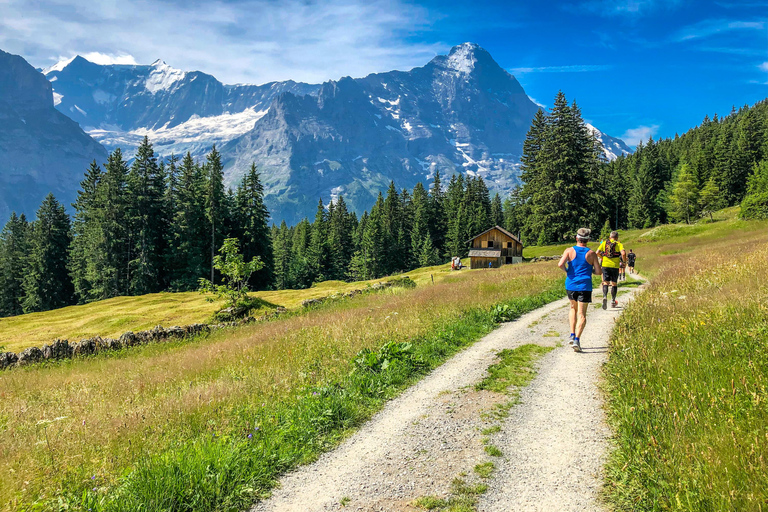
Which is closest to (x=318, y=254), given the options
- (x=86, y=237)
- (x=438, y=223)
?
(x=438, y=223)

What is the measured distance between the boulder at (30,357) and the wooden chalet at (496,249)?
192 feet

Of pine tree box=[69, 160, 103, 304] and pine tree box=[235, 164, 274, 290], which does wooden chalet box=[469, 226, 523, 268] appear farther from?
pine tree box=[69, 160, 103, 304]

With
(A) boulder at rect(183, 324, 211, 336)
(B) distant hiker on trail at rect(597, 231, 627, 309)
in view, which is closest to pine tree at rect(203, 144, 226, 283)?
(A) boulder at rect(183, 324, 211, 336)

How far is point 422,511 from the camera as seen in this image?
4133 mm

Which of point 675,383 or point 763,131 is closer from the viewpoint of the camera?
point 675,383

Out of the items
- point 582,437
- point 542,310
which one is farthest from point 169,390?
point 542,310

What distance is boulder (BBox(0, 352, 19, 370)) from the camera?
1773cm

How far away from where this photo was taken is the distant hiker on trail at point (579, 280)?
9461mm

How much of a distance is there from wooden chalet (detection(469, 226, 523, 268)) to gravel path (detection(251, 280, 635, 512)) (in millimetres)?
60123

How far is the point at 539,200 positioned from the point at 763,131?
8394 centimetres

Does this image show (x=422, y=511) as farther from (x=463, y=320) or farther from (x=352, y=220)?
(x=352, y=220)

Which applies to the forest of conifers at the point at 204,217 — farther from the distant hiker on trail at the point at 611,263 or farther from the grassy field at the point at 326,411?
the grassy field at the point at 326,411

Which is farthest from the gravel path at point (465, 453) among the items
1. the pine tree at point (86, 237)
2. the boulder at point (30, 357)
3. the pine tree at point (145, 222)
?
the pine tree at point (86, 237)

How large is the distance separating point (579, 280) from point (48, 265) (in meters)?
78.2
